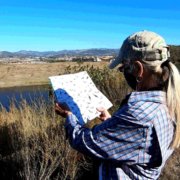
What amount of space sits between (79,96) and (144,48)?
0.98 metres

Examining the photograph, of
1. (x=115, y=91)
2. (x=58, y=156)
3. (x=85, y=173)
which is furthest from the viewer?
(x=115, y=91)

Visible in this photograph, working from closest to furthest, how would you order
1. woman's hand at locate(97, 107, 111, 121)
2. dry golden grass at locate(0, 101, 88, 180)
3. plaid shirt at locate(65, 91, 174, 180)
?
plaid shirt at locate(65, 91, 174, 180) → woman's hand at locate(97, 107, 111, 121) → dry golden grass at locate(0, 101, 88, 180)

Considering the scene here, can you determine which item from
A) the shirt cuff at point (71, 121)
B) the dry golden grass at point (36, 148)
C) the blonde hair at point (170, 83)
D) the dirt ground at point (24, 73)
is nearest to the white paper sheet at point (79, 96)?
the shirt cuff at point (71, 121)

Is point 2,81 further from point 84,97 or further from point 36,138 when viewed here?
point 84,97

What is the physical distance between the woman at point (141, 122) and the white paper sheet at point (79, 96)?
713 mm

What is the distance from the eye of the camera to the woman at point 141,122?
2.04m

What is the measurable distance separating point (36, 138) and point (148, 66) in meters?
4.10

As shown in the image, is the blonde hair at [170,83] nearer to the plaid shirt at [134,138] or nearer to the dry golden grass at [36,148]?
the plaid shirt at [134,138]

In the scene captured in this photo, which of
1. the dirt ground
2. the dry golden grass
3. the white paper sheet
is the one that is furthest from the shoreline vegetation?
the dirt ground

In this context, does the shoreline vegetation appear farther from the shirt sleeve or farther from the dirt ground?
the dirt ground

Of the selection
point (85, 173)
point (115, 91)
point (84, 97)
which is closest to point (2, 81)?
point (115, 91)

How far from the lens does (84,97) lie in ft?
10.0

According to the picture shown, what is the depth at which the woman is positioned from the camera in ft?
6.70

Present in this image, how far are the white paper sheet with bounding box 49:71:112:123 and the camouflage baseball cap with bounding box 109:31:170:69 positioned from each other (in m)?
0.74
